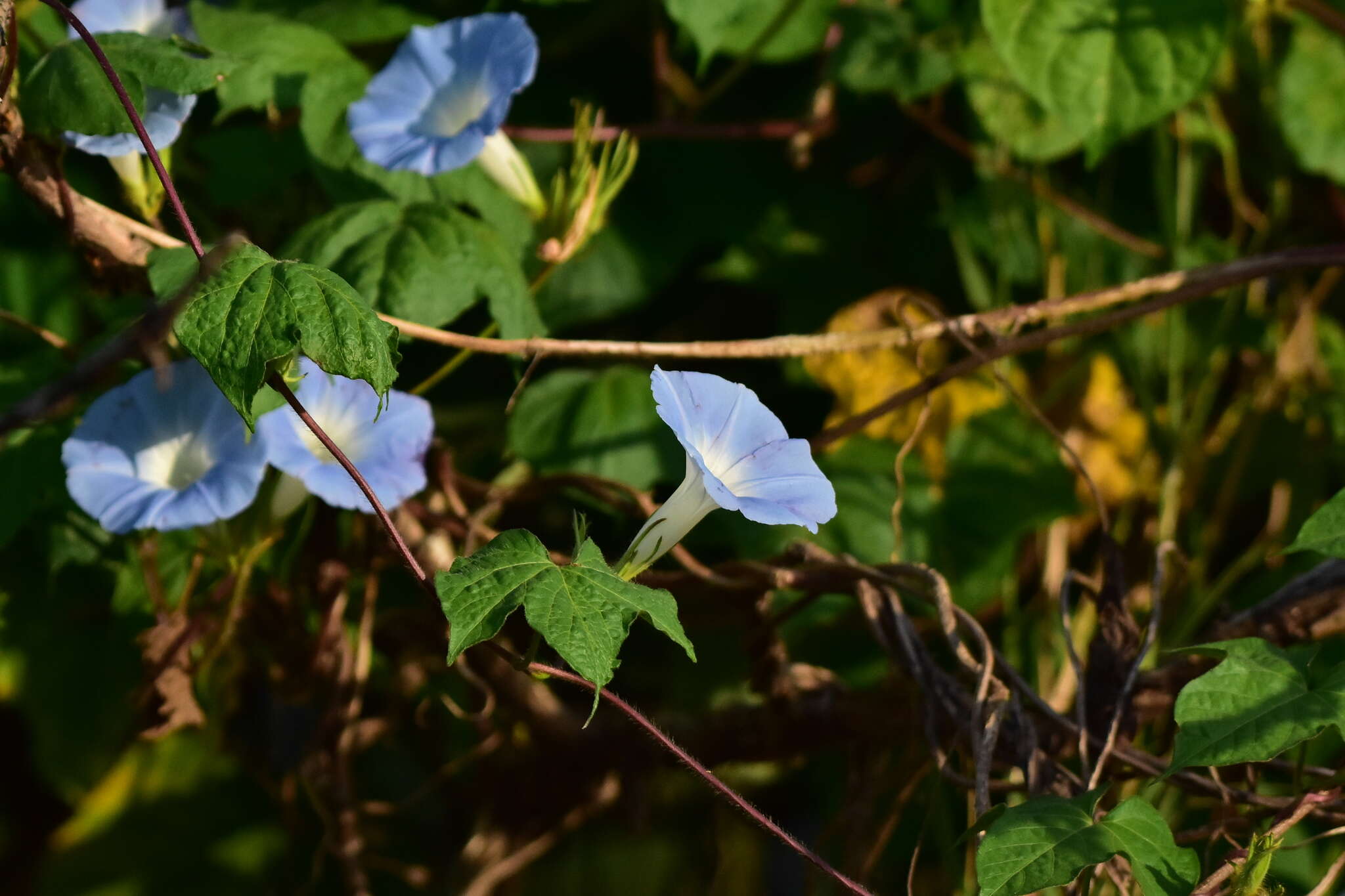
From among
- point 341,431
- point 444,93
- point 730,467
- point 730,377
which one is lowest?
point 730,377

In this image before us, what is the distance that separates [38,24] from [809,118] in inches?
32.2

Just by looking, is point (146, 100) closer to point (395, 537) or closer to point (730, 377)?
point (395, 537)

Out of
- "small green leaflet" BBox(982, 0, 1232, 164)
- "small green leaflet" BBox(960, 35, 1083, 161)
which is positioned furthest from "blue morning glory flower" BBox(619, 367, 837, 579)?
"small green leaflet" BBox(960, 35, 1083, 161)

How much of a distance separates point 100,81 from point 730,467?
1.77 feet

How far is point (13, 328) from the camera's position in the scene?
1.27 metres

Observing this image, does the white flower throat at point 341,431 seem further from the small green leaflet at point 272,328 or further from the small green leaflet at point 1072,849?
the small green leaflet at point 1072,849

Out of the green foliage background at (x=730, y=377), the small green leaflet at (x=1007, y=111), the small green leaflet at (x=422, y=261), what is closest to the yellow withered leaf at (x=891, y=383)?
the green foliage background at (x=730, y=377)

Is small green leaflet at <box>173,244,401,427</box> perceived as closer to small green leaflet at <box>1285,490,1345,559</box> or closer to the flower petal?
the flower petal

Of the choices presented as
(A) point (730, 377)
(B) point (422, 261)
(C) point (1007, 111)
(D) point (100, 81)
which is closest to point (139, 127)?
(D) point (100, 81)

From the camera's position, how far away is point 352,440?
1.00 meters

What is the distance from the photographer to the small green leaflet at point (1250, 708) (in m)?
0.71

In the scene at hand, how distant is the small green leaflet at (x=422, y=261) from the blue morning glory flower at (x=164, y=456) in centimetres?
15

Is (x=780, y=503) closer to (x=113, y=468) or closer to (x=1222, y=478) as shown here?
(x=113, y=468)

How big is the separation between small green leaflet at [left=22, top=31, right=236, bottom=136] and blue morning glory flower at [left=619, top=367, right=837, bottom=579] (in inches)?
16.9
